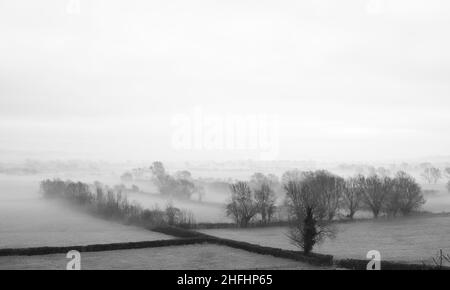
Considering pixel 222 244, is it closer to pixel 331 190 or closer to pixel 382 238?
pixel 382 238

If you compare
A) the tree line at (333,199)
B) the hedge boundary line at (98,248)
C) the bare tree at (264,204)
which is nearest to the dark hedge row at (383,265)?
the hedge boundary line at (98,248)

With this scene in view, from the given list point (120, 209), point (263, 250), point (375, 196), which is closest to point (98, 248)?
point (263, 250)

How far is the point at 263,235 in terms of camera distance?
77.4m

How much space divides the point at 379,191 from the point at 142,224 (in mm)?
52197

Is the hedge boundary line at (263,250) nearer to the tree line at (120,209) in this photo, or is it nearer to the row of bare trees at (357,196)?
Result: the tree line at (120,209)

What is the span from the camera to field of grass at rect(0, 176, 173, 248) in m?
66.0

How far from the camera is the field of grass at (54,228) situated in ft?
217

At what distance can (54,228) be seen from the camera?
84312 mm

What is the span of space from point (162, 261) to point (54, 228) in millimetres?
42587

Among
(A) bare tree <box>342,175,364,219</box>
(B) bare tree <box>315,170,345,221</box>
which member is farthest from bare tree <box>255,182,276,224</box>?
(A) bare tree <box>342,175,364,219</box>

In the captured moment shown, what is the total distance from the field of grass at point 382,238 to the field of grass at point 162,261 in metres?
9.57

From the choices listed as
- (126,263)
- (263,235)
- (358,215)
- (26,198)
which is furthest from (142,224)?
(26,198)
